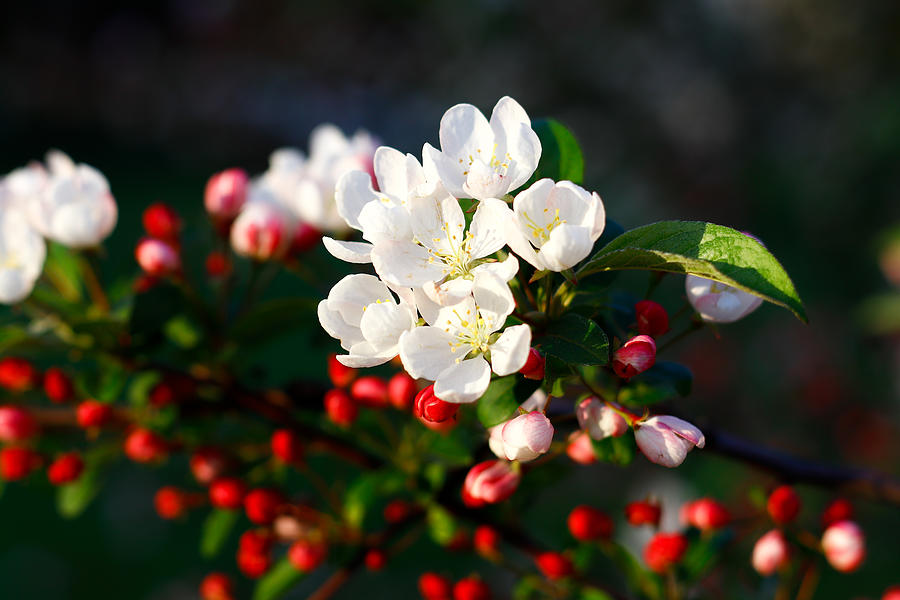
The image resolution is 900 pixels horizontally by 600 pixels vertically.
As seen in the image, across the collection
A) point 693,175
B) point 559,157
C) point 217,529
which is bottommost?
point 693,175

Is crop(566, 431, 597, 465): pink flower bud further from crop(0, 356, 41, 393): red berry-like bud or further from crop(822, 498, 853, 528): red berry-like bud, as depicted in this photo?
crop(0, 356, 41, 393): red berry-like bud

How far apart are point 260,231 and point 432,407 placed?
53 centimetres

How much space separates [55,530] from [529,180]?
3515mm

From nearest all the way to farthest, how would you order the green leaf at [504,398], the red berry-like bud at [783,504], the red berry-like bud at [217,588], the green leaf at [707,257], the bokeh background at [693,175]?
the green leaf at [707,257] < the green leaf at [504,398] < the red berry-like bud at [783,504] < the red berry-like bud at [217,588] < the bokeh background at [693,175]

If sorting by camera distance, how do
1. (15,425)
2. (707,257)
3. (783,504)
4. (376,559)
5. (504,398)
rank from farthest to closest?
(15,425) → (376,559) → (783,504) → (504,398) → (707,257)

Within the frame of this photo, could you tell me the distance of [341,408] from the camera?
3.42 ft

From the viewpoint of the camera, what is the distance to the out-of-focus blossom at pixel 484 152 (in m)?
0.75

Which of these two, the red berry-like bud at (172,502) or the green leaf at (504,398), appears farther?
the red berry-like bud at (172,502)

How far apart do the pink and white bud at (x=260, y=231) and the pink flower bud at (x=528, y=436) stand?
561mm

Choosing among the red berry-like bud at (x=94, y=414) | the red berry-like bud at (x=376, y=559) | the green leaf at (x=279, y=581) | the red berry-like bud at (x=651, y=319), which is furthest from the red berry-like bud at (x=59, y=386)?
the red berry-like bud at (x=651, y=319)

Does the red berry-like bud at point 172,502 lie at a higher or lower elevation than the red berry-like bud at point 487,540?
lower

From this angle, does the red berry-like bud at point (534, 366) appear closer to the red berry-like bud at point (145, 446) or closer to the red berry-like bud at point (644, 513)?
the red berry-like bud at point (644, 513)

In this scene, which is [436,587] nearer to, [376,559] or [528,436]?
[376,559]

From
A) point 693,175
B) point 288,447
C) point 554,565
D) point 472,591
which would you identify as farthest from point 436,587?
point 693,175
